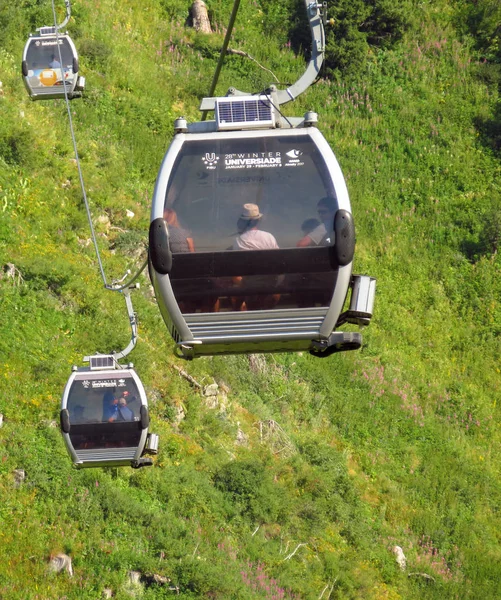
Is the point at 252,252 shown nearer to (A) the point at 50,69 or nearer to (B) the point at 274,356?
(A) the point at 50,69

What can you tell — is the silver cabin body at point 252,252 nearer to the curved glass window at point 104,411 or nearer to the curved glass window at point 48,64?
the curved glass window at point 104,411

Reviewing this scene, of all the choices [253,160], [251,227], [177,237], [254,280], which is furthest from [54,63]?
[254,280]

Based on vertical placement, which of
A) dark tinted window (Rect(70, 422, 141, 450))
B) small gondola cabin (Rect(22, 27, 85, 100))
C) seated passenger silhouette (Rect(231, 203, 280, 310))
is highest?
seated passenger silhouette (Rect(231, 203, 280, 310))

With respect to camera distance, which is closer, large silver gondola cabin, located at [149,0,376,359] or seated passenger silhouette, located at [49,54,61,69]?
large silver gondola cabin, located at [149,0,376,359]

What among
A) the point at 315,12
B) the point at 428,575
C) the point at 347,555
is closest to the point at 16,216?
the point at 347,555

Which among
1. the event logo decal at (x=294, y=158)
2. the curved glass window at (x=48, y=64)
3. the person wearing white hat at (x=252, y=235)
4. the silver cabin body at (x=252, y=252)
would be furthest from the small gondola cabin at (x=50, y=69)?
the person wearing white hat at (x=252, y=235)

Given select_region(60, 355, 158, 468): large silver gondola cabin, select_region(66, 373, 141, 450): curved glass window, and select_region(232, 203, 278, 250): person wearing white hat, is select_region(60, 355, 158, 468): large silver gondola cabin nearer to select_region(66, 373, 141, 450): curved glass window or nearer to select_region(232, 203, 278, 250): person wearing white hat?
select_region(66, 373, 141, 450): curved glass window

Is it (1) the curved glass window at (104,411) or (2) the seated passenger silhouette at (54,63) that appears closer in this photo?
(1) the curved glass window at (104,411)

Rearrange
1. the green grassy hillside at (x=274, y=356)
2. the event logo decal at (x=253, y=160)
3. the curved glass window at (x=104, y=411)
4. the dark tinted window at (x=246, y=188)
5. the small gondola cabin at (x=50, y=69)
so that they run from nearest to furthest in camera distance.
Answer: the dark tinted window at (x=246, y=188), the event logo decal at (x=253, y=160), the curved glass window at (x=104, y=411), the small gondola cabin at (x=50, y=69), the green grassy hillside at (x=274, y=356)

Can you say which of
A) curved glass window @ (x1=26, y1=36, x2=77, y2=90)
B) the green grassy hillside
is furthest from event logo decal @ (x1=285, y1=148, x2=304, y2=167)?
the green grassy hillside
